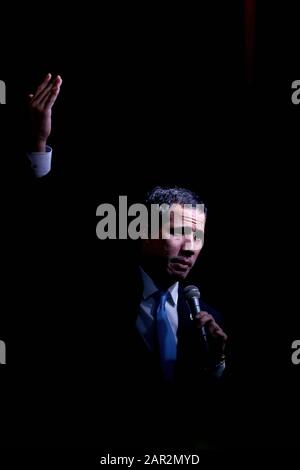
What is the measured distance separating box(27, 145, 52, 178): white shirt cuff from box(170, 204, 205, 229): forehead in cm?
50

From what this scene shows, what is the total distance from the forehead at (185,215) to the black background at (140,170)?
282 millimetres

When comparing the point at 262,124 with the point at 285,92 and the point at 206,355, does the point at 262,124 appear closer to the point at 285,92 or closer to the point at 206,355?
the point at 285,92

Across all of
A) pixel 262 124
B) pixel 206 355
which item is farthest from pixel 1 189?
pixel 262 124

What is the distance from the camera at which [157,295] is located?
6.49 ft

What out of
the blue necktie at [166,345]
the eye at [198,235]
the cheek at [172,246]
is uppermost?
the eye at [198,235]

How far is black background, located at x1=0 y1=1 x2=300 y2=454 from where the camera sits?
79.0 inches

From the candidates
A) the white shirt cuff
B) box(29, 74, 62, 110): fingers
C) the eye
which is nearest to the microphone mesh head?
the eye

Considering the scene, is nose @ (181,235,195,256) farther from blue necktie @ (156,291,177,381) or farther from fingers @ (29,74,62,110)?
fingers @ (29,74,62,110)

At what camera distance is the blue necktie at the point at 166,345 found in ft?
6.23

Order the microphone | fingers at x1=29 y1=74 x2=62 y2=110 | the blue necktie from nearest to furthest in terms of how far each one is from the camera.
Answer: the microphone → fingers at x1=29 y1=74 x2=62 y2=110 → the blue necktie

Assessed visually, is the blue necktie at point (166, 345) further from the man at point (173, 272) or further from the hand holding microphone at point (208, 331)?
the hand holding microphone at point (208, 331)

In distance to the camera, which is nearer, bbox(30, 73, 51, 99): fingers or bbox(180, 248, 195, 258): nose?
bbox(30, 73, 51, 99): fingers

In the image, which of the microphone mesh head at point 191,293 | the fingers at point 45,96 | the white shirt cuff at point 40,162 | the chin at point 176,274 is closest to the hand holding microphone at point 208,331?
the microphone mesh head at point 191,293

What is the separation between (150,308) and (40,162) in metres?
0.71
